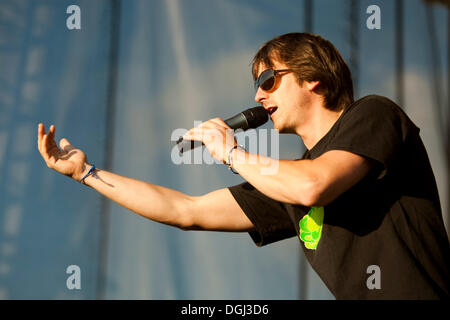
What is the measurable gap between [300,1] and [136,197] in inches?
59.4

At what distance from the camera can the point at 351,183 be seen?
1.12 metres

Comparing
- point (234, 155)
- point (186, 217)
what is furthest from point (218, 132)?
point (186, 217)

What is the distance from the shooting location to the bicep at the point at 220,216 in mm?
1583

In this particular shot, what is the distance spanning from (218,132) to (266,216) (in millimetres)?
439

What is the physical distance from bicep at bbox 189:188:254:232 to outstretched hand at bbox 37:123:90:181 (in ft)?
1.30

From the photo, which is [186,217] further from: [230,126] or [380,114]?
[380,114]

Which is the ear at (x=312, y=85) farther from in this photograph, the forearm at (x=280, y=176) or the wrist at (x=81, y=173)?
the wrist at (x=81, y=173)

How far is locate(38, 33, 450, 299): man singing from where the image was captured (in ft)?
3.64

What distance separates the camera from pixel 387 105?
3.89ft

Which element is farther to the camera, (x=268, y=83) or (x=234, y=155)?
(x=268, y=83)

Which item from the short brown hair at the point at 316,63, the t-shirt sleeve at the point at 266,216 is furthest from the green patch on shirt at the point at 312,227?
the short brown hair at the point at 316,63

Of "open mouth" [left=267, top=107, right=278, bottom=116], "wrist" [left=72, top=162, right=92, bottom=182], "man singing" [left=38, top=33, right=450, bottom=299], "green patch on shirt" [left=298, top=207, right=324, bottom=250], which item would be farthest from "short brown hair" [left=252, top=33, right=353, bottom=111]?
"wrist" [left=72, top=162, right=92, bottom=182]
